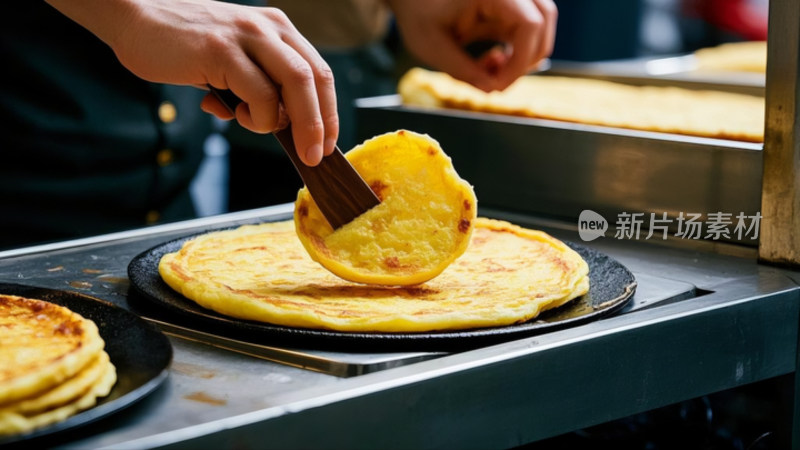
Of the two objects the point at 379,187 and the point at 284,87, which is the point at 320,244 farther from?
the point at 284,87

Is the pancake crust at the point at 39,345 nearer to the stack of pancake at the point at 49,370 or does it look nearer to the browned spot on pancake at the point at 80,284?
the stack of pancake at the point at 49,370

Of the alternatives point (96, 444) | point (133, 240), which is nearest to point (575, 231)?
point (133, 240)

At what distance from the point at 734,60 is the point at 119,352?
3101 mm

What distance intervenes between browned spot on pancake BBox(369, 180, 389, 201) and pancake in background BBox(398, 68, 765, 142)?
32.1 inches

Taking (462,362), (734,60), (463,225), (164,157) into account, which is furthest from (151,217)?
(734,60)

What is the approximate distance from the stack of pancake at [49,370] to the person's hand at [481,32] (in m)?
1.24

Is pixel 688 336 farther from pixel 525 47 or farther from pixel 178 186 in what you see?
pixel 178 186

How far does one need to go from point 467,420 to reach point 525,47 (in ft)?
3.85

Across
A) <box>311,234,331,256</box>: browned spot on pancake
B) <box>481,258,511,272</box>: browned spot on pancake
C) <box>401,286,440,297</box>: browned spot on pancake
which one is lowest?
<box>401,286,440,297</box>: browned spot on pancake

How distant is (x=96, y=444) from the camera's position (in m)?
0.97

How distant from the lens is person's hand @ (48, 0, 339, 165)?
1.35 meters

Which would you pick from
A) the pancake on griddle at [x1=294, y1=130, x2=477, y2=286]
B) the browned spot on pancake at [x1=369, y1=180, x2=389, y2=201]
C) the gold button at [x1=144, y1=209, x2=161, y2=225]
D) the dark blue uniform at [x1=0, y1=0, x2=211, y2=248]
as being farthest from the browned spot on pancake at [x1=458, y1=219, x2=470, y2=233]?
the gold button at [x1=144, y1=209, x2=161, y2=225]

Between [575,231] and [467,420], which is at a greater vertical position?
[575,231]

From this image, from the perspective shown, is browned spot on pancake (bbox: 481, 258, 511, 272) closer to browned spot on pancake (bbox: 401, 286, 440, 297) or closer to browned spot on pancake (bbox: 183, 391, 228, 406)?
browned spot on pancake (bbox: 401, 286, 440, 297)
